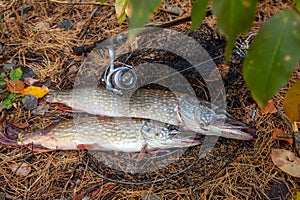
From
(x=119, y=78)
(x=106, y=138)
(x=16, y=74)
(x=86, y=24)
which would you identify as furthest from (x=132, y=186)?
(x=86, y=24)

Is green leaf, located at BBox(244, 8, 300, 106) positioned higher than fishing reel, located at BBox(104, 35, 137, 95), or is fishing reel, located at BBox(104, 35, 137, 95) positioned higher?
green leaf, located at BBox(244, 8, 300, 106)

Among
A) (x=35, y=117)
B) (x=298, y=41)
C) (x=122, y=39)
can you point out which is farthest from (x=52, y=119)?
(x=298, y=41)

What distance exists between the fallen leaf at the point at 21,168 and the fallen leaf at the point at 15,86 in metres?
0.60

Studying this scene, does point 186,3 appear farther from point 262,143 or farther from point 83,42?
point 262,143

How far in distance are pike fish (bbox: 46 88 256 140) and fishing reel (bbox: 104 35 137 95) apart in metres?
0.05

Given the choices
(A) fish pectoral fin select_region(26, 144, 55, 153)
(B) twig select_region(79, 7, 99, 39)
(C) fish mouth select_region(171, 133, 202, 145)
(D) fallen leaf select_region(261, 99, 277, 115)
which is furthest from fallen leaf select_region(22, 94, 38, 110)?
(D) fallen leaf select_region(261, 99, 277, 115)

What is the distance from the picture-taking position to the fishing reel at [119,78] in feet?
9.07

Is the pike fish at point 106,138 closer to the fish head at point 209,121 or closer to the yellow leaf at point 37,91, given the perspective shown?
the fish head at point 209,121

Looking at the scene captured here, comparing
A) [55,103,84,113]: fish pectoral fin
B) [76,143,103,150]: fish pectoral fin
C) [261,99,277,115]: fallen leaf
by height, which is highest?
[261,99,277,115]: fallen leaf

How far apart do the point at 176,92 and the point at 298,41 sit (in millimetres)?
1991

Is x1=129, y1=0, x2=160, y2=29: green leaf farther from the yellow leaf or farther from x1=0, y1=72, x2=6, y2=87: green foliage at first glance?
x1=0, y1=72, x2=6, y2=87: green foliage

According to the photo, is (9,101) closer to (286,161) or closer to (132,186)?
(132,186)

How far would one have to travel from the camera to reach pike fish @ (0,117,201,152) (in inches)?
104

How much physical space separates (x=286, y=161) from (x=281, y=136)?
0.19 meters
